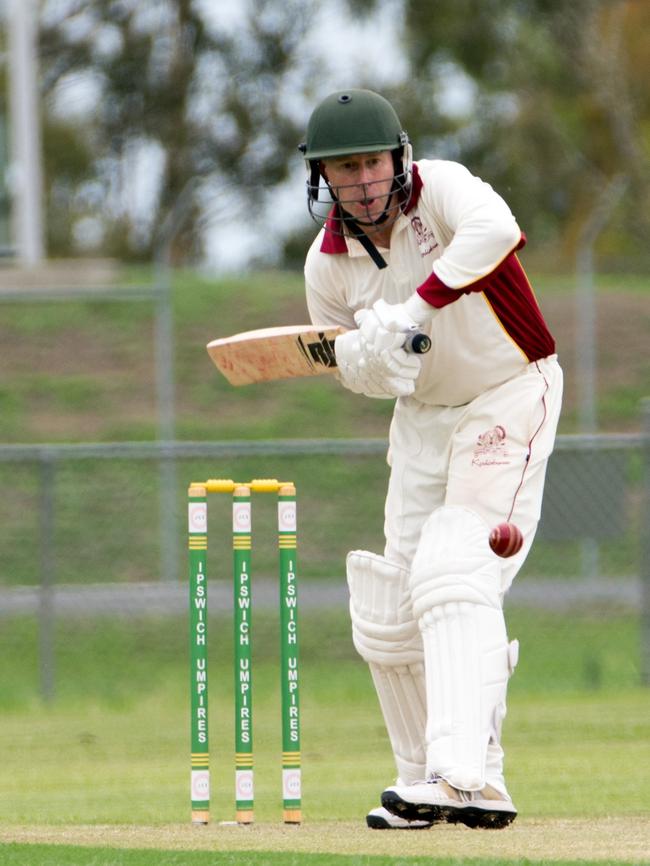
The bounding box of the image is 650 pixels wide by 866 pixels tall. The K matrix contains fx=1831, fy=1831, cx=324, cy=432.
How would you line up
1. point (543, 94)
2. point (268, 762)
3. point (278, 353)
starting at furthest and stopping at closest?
point (543, 94)
point (268, 762)
point (278, 353)

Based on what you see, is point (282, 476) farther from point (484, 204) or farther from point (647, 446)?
point (484, 204)

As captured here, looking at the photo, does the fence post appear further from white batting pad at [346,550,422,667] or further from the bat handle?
the bat handle

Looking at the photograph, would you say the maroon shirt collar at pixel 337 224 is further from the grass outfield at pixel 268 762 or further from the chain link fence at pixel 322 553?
the chain link fence at pixel 322 553

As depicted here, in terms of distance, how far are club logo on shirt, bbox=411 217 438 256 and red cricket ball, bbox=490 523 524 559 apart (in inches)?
31.8

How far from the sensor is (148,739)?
8.27 metres

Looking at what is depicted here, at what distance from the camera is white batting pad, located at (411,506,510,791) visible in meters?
4.79

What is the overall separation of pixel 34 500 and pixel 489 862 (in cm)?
1082

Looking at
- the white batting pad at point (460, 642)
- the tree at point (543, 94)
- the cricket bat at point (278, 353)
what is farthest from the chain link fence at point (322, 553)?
the tree at point (543, 94)

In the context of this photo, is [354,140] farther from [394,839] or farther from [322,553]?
[322,553]

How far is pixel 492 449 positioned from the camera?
16.5 ft

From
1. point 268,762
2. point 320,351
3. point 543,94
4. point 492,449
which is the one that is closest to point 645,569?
point 268,762

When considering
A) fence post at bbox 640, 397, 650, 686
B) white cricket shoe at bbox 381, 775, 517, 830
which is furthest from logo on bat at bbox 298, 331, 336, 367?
fence post at bbox 640, 397, 650, 686

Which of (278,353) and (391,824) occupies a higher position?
(278,353)

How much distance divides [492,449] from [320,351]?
1.79 ft
